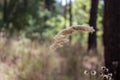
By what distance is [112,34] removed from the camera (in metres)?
6.88

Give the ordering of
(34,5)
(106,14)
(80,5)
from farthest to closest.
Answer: (80,5) < (34,5) < (106,14)

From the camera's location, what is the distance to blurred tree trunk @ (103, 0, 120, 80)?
22.1ft

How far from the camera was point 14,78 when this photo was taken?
6.41 meters

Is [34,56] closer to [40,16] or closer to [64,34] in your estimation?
[64,34]

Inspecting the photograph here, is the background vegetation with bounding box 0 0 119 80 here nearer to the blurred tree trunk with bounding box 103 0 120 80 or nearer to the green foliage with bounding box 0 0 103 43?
the green foliage with bounding box 0 0 103 43

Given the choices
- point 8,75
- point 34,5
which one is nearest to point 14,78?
point 8,75

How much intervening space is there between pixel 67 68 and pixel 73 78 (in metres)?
0.95

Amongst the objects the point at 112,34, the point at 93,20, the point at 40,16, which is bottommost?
the point at 40,16

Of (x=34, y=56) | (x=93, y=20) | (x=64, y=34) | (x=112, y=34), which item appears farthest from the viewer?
(x=93, y=20)

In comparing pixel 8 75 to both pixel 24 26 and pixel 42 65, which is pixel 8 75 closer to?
pixel 42 65

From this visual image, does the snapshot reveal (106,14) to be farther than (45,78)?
Yes

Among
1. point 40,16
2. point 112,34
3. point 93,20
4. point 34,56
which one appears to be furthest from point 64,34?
point 40,16

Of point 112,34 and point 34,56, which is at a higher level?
point 112,34

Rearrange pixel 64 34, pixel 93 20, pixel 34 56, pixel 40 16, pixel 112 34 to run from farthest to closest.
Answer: pixel 40 16, pixel 93 20, pixel 34 56, pixel 112 34, pixel 64 34
